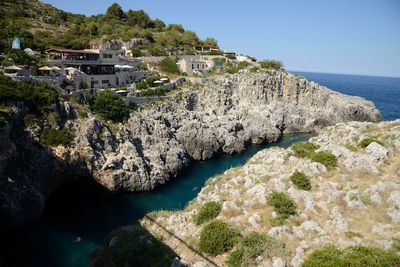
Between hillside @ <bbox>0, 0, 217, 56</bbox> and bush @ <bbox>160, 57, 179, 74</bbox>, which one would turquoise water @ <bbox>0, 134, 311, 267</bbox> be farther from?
hillside @ <bbox>0, 0, 217, 56</bbox>

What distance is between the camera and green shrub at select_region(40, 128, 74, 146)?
40.2m

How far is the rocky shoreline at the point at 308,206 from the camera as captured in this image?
18.6m

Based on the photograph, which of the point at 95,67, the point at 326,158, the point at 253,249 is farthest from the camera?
the point at 95,67

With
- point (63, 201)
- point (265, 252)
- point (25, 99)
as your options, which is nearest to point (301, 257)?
point (265, 252)

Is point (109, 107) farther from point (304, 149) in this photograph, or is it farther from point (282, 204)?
point (282, 204)

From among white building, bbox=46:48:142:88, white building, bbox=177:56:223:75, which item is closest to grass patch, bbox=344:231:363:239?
white building, bbox=46:48:142:88

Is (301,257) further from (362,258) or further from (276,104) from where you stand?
(276,104)

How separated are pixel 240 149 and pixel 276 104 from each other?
22741mm

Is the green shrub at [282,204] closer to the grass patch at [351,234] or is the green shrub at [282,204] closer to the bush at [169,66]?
the grass patch at [351,234]

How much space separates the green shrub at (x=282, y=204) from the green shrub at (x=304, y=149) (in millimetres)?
6504

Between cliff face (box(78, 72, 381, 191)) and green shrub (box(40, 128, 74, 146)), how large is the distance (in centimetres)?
144

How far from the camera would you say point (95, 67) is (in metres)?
62.4

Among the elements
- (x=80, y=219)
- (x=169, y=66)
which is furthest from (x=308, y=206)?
(x=169, y=66)

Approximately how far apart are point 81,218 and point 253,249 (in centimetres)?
2504
